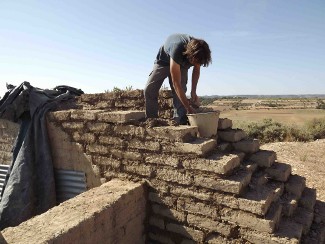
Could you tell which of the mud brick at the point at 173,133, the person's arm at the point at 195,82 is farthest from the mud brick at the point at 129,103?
the mud brick at the point at 173,133

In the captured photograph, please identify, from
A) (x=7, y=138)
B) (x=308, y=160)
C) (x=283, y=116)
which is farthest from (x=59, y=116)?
(x=283, y=116)

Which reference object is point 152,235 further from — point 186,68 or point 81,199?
point 186,68

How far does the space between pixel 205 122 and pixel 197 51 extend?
33.2 inches

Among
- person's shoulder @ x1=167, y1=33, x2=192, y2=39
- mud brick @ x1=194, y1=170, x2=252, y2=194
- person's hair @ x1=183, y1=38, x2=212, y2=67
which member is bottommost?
mud brick @ x1=194, y1=170, x2=252, y2=194

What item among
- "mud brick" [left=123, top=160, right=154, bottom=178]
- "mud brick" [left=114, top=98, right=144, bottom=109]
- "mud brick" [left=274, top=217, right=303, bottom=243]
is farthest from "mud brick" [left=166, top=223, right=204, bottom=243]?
"mud brick" [left=114, top=98, right=144, bottom=109]

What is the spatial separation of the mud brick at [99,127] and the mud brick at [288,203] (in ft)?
7.30

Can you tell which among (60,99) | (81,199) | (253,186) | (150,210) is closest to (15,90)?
(60,99)

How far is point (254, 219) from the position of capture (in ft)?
8.91

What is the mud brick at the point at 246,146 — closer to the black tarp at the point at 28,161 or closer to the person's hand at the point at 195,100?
the person's hand at the point at 195,100

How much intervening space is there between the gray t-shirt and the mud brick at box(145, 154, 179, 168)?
1.20 meters

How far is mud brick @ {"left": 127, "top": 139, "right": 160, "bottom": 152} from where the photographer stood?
10.8ft

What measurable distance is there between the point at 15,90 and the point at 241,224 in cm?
381

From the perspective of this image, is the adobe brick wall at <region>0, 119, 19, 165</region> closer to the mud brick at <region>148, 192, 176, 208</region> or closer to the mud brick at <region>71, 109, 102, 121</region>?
the mud brick at <region>71, 109, 102, 121</region>

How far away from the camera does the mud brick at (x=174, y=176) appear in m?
3.09
